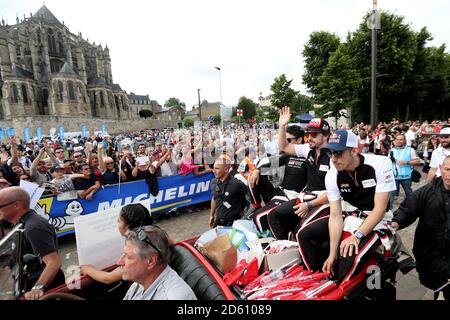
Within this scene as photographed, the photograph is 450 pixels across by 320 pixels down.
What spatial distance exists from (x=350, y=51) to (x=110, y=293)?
30163 millimetres

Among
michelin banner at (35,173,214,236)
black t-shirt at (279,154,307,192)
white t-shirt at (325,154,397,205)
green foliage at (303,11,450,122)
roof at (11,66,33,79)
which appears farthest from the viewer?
roof at (11,66,33,79)

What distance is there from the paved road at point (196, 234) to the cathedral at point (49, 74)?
2402 inches

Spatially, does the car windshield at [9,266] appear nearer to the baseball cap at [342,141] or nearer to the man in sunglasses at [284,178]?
the man in sunglasses at [284,178]

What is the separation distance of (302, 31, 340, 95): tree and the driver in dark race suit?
27867 mm

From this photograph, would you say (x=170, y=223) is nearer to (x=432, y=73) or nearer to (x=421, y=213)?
(x=421, y=213)

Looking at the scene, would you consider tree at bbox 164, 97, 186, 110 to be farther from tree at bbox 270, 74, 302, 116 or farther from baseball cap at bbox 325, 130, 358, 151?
baseball cap at bbox 325, 130, 358, 151

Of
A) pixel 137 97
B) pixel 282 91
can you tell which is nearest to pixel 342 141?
pixel 282 91

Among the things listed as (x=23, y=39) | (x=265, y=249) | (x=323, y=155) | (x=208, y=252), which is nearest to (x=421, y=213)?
(x=323, y=155)

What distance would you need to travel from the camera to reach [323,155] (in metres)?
3.24

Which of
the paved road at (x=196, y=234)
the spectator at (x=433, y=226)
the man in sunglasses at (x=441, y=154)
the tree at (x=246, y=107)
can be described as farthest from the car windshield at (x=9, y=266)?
the tree at (x=246, y=107)

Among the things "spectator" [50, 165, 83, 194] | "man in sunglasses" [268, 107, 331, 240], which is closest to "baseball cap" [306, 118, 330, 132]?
"man in sunglasses" [268, 107, 331, 240]

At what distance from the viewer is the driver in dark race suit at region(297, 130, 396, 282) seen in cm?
222

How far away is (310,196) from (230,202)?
1.44 meters

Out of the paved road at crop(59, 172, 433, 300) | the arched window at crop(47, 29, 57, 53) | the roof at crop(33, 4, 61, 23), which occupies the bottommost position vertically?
the paved road at crop(59, 172, 433, 300)
